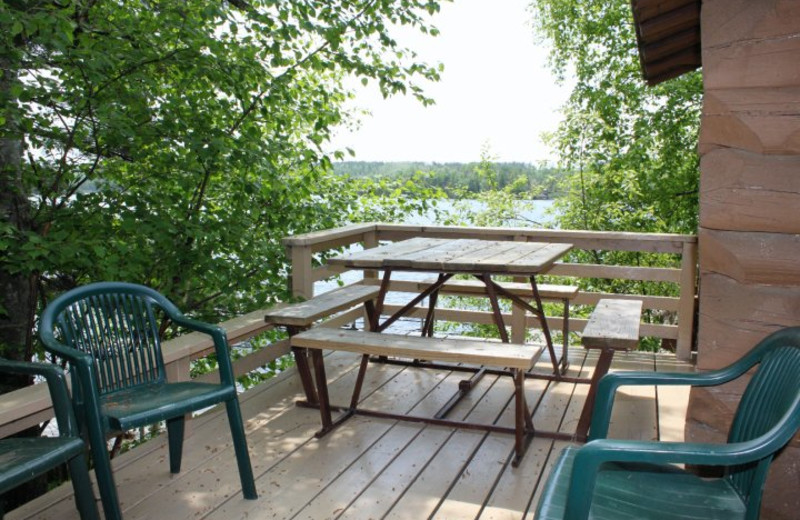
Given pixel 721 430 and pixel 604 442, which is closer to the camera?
pixel 604 442

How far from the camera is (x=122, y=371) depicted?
8.05 feet

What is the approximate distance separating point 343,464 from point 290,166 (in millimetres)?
2947

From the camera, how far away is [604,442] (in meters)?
1.39

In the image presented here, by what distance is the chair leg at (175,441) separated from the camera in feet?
8.60

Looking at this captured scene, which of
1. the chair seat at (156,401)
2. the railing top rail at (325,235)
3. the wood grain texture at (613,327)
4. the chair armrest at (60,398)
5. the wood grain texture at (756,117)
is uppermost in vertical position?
the wood grain texture at (756,117)

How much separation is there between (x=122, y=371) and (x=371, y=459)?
3.29 ft

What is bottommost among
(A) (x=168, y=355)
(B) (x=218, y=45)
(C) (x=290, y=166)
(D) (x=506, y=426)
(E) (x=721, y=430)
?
(D) (x=506, y=426)

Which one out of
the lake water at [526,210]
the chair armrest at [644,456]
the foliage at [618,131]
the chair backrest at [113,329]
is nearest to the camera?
the chair armrest at [644,456]

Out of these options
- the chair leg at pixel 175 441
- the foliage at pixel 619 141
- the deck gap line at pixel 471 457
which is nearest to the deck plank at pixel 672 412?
the deck gap line at pixel 471 457

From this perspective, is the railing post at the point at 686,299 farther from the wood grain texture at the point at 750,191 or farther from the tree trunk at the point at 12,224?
the tree trunk at the point at 12,224

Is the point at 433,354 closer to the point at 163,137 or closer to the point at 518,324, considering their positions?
the point at 518,324

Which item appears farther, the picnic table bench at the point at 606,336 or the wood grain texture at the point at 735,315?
the picnic table bench at the point at 606,336

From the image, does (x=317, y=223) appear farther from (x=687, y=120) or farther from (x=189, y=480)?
(x=687, y=120)

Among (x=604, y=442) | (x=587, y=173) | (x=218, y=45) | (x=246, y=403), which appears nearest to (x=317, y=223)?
(x=218, y=45)
